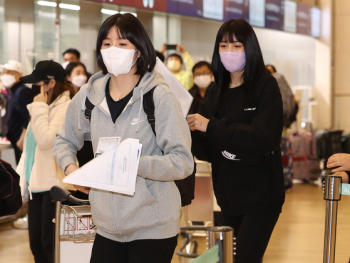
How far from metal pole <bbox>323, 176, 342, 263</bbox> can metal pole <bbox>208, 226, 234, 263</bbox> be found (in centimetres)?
104

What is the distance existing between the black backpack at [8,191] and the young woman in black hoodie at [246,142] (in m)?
0.94

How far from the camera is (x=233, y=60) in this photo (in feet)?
8.68

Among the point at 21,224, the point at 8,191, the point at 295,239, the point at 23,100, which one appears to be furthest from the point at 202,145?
the point at 21,224

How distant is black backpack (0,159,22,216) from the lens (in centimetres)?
213

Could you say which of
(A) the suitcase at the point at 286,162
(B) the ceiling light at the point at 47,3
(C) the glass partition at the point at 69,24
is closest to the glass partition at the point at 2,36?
(B) the ceiling light at the point at 47,3

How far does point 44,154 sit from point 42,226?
0.52 m

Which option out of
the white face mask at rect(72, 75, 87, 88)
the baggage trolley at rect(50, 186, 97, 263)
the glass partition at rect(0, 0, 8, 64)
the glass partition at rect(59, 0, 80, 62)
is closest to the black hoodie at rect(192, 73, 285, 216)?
the baggage trolley at rect(50, 186, 97, 263)

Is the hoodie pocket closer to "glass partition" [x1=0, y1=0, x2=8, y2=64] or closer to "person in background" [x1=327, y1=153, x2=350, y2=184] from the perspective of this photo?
"person in background" [x1=327, y1=153, x2=350, y2=184]

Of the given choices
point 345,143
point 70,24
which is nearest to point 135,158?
point 70,24

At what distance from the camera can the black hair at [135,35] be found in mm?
2010

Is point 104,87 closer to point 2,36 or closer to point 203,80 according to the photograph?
point 203,80

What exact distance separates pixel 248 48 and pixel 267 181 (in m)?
0.71

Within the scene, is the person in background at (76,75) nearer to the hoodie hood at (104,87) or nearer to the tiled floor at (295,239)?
the tiled floor at (295,239)

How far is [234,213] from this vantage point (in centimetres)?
258
